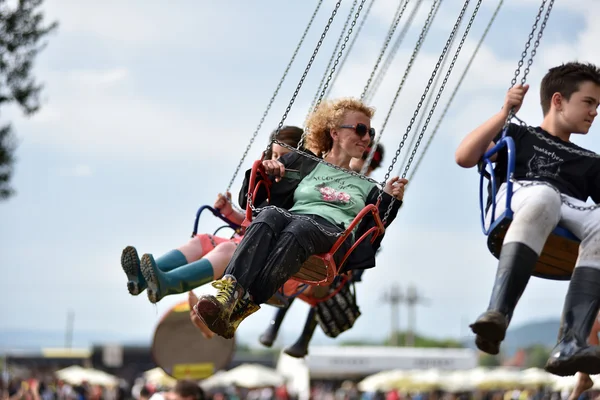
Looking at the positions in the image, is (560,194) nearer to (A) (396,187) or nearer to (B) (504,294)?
(B) (504,294)

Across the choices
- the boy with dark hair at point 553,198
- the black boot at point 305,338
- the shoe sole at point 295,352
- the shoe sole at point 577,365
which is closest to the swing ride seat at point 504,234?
the boy with dark hair at point 553,198

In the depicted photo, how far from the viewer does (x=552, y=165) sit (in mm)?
6129

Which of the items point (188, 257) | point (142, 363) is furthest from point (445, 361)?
point (188, 257)

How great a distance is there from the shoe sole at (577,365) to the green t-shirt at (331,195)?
186 cm

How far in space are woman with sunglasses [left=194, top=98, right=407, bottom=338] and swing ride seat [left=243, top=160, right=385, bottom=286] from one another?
54 millimetres

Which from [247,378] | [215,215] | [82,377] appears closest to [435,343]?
[247,378]

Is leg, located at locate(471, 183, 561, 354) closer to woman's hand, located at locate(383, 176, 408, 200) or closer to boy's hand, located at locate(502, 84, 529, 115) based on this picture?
boy's hand, located at locate(502, 84, 529, 115)

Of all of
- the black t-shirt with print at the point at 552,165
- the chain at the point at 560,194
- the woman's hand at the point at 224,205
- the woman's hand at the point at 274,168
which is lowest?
the woman's hand at the point at 224,205

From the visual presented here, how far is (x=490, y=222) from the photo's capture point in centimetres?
604

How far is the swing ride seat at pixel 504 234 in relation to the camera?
19.2 ft

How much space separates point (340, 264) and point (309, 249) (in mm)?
418

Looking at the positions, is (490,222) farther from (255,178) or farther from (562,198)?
(255,178)

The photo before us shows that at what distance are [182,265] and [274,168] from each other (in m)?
1.33

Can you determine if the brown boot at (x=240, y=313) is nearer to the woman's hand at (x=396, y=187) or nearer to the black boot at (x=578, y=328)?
the woman's hand at (x=396, y=187)
